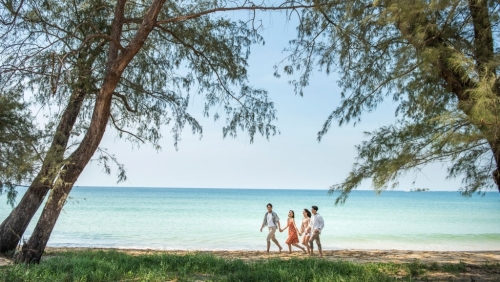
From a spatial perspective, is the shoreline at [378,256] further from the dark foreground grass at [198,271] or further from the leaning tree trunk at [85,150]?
the leaning tree trunk at [85,150]

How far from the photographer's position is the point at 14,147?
25.7 feet

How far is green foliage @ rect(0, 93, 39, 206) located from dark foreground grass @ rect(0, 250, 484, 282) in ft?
4.62

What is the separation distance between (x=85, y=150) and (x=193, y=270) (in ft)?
9.07

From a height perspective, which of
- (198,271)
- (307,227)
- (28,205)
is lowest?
(198,271)

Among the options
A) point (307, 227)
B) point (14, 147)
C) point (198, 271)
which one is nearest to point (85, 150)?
point (14, 147)

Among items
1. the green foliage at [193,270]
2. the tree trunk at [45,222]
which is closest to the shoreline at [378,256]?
the green foliage at [193,270]

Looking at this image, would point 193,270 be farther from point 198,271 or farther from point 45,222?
point 45,222

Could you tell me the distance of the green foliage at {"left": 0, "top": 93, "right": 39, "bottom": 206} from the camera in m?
7.59

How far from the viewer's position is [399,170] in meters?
6.46

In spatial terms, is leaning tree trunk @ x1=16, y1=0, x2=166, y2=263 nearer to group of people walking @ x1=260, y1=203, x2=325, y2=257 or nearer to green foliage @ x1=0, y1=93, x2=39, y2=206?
green foliage @ x1=0, y1=93, x2=39, y2=206

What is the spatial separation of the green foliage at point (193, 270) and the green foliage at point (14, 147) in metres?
1.42

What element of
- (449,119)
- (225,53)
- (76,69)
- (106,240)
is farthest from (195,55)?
(106,240)

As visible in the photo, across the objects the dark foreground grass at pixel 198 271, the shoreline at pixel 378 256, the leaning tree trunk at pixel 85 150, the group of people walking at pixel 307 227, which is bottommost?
the shoreline at pixel 378 256

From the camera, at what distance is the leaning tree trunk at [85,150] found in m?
7.84
